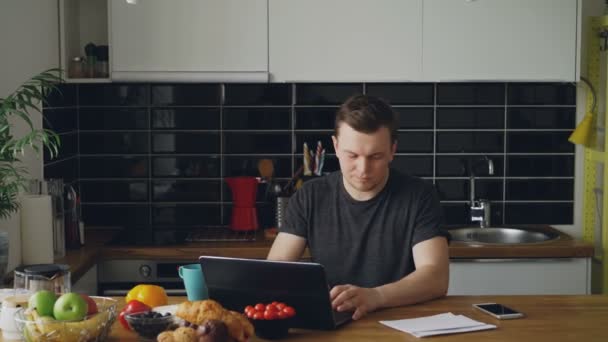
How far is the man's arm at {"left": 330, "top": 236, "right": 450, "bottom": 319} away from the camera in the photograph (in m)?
2.40

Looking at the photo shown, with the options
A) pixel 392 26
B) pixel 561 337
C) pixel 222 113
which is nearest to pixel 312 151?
pixel 222 113

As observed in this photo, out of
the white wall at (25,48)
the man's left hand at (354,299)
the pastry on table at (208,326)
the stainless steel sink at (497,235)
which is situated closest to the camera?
the pastry on table at (208,326)

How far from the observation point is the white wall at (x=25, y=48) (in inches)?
129

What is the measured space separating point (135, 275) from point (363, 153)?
157cm

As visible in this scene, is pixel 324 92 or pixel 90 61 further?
pixel 324 92

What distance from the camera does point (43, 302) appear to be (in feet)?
6.97

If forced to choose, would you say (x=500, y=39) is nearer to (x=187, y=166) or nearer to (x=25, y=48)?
(x=187, y=166)

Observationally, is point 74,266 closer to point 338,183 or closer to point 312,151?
point 338,183

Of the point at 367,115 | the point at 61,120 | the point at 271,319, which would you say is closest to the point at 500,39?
the point at 367,115

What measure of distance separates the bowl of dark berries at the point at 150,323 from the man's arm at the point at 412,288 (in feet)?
1.52

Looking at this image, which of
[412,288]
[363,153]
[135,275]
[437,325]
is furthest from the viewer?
[135,275]

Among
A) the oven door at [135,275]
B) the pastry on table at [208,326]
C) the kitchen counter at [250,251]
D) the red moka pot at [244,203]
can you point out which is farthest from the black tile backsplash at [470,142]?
the pastry on table at [208,326]

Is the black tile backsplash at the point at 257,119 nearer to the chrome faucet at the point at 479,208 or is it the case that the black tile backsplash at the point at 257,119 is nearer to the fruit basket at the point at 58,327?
the chrome faucet at the point at 479,208

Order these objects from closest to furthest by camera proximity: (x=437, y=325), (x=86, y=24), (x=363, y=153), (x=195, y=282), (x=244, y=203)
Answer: (x=437, y=325), (x=195, y=282), (x=363, y=153), (x=244, y=203), (x=86, y=24)
